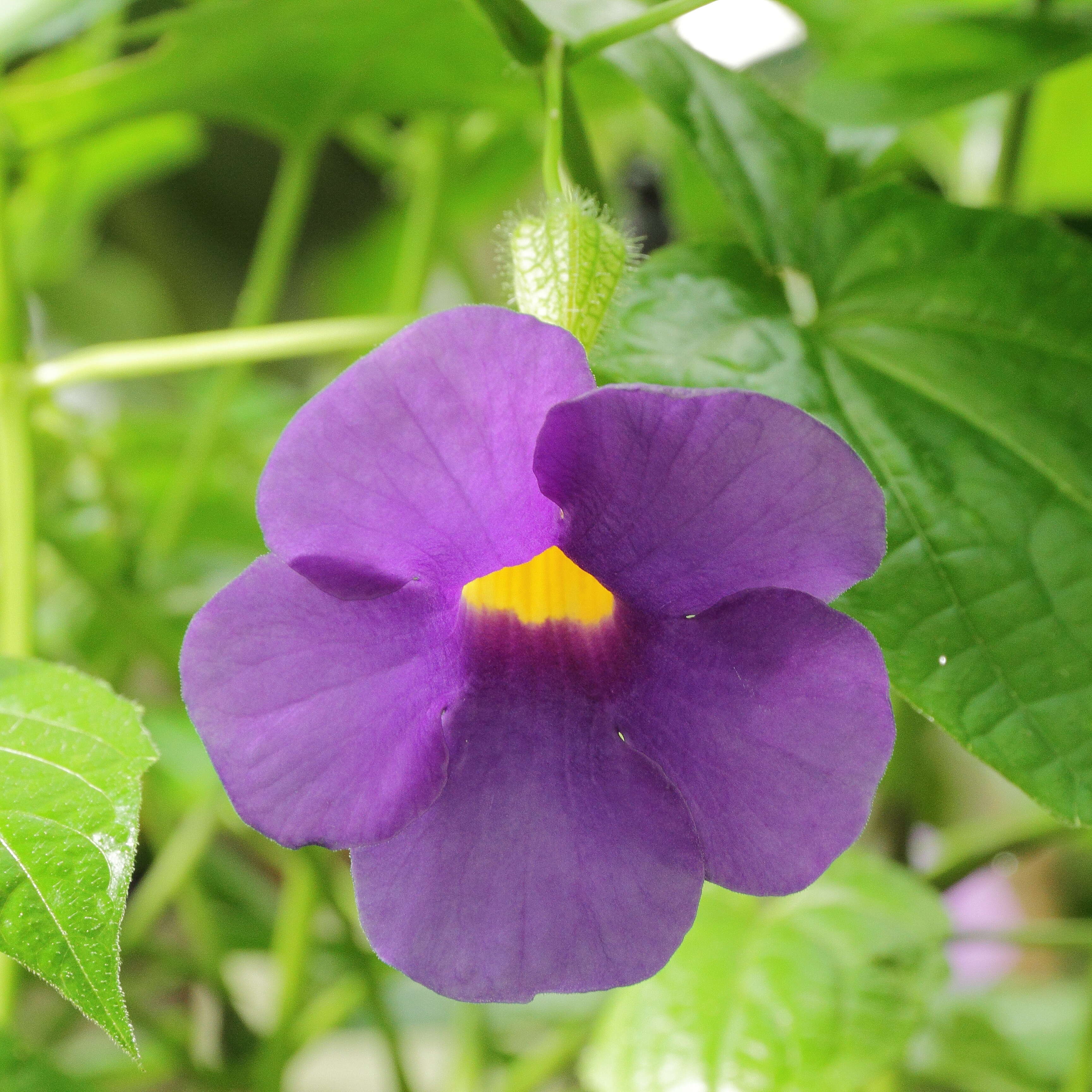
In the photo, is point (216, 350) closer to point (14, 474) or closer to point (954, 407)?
point (14, 474)

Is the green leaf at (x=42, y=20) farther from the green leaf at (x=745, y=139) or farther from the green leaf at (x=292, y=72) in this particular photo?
the green leaf at (x=745, y=139)

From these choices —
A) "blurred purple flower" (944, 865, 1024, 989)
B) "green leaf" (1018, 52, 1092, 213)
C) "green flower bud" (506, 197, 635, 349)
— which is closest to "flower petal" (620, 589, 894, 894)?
"green flower bud" (506, 197, 635, 349)

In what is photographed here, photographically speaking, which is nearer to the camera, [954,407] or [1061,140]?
[954,407]

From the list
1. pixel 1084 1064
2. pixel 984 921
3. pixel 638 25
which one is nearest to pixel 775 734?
pixel 638 25

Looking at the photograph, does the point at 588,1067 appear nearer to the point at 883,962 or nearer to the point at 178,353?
→ the point at 883,962

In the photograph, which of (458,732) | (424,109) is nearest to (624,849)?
(458,732)
